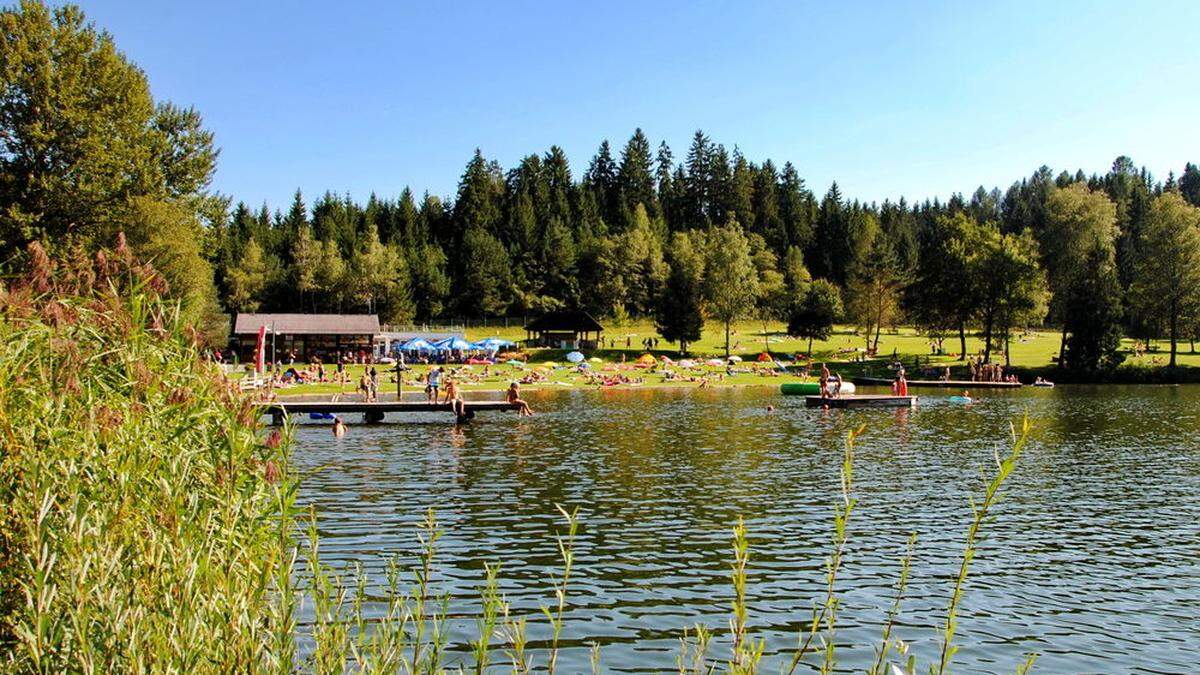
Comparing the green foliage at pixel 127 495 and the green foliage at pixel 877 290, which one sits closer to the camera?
the green foliage at pixel 127 495

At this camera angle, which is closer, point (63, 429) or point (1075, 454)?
point (63, 429)

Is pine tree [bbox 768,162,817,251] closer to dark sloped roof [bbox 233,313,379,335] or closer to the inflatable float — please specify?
dark sloped roof [bbox 233,313,379,335]

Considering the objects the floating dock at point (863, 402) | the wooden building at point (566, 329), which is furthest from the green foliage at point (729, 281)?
the floating dock at point (863, 402)

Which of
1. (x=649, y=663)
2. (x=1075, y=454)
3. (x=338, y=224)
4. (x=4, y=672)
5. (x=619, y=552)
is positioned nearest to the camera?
(x=4, y=672)

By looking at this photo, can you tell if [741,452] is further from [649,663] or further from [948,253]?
[948,253]

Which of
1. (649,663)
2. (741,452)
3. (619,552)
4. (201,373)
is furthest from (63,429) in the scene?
(741,452)

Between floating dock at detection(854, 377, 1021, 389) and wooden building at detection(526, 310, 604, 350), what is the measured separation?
3438cm

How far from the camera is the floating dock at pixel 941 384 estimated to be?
75.4 metres

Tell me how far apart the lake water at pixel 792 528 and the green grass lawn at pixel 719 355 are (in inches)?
1122

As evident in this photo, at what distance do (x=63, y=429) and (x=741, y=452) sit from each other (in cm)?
2912

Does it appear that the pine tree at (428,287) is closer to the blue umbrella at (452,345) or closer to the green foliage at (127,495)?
the blue umbrella at (452,345)

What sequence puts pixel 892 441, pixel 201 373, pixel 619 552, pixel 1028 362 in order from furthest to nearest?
pixel 1028 362
pixel 892 441
pixel 619 552
pixel 201 373

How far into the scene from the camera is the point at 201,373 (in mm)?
9242

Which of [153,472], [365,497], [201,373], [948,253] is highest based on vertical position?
[948,253]
